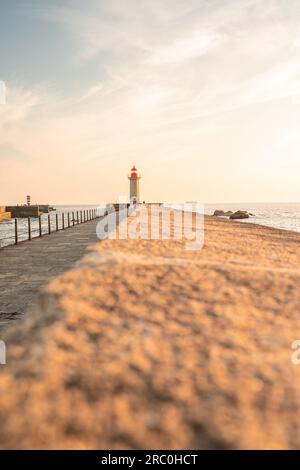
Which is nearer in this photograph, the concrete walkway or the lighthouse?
the concrete walkway

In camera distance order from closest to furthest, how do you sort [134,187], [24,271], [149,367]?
[149,367] → [24,271] → [134,187]

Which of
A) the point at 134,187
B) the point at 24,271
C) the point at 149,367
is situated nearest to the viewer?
the point at 149,367

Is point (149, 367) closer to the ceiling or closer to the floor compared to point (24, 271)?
closer to the ceiling

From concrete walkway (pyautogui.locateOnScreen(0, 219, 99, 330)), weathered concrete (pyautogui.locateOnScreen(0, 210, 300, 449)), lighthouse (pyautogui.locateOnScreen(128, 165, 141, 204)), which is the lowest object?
concrete walkway (pyautogui.locateOnScreen(0, 219, 99, 330))

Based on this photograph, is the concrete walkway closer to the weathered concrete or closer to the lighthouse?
the weathered concrete

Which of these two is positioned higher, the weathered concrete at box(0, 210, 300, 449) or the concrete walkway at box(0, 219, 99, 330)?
the weathered concrete at box(0, 210, 300, 449)

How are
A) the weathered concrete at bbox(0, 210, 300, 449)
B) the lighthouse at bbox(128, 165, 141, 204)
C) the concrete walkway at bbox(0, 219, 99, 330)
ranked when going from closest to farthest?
the weathered concrete at bbox(0, 210, 300, 449) → the concrete walkway at bbox(0, 219, 99, 330) → the lighthouse at bbox(128, 165, 141, 204)

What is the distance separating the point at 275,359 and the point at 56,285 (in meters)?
0.84

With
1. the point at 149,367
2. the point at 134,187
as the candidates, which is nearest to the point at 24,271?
the point at 149,367

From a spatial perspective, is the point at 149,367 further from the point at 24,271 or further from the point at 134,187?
the point at 134,187

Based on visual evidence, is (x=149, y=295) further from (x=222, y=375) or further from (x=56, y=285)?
(x=222, y=375)

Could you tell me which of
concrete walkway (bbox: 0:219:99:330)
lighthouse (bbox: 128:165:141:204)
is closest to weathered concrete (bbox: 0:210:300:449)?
concrete walkway (bbox: 0:219:99:330)

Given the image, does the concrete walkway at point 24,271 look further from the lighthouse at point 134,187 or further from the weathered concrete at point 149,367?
the lighthouse at point 134,187
